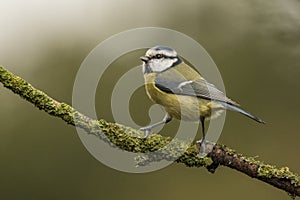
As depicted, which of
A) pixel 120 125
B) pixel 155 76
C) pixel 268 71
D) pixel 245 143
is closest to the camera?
pixel 120 125

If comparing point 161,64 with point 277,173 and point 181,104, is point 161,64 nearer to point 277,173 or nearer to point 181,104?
point 181,104

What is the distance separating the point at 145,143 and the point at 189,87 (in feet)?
0.83

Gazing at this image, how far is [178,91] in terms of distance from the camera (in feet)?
4.98

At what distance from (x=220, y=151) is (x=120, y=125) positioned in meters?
0.23

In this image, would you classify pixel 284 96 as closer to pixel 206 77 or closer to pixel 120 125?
pixel 206 77

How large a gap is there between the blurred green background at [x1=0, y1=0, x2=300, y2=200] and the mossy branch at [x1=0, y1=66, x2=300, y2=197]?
67.6 inches

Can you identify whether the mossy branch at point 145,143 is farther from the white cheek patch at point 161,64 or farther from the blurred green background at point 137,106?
the blurred green background at point 137,106

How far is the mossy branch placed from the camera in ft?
4.22

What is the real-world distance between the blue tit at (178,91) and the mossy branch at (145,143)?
0.10 metres

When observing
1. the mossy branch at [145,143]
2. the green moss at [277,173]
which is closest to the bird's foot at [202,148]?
the mossy branch at [145,143]

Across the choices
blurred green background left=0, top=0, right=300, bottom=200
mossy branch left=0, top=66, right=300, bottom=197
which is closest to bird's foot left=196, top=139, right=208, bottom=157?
mossy branch left=0, top=66, right=300, bottom=197

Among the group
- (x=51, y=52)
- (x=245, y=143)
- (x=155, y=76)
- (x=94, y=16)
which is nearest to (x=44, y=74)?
(x=51, y=52)

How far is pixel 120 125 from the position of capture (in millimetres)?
1320

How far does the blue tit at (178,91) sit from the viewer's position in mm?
1507
